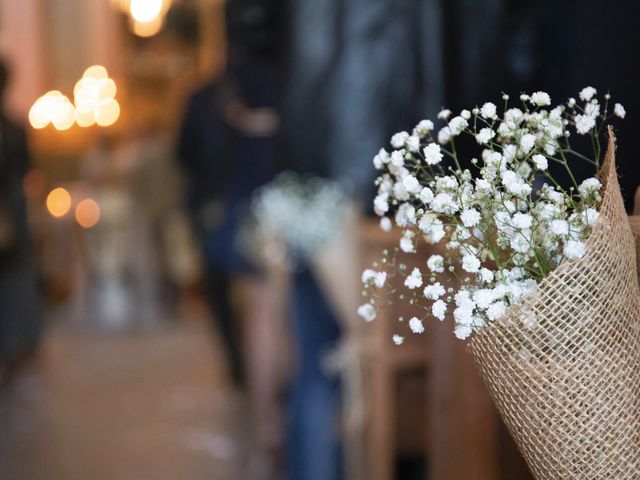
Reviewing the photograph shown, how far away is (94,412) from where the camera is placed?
13.8 ft

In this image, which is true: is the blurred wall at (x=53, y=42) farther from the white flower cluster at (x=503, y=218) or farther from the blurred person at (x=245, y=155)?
the white flower cluster at (x=503, y=218)

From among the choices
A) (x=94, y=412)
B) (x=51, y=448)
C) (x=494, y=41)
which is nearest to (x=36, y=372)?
(x=94, y=412)

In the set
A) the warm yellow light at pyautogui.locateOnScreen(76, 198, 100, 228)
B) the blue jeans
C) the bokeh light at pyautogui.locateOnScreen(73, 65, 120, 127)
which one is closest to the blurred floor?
the blue jeans

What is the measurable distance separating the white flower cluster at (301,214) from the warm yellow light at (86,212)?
373 centimetres

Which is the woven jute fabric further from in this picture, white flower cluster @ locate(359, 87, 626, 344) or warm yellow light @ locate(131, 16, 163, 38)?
warm yellow light @ locate(131, 16, 163, 38)

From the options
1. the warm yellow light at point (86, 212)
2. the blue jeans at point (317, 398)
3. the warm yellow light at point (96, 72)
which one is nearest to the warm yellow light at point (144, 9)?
the warm yellow light at point (96, 72)

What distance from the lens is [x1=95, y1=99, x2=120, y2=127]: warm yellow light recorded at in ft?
24.3

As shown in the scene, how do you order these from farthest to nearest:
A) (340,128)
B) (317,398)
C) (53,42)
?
(53,42), (317,398), (340,128)

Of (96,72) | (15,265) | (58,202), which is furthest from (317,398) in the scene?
(96,72)

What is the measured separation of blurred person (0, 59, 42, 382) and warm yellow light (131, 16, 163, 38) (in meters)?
3.44

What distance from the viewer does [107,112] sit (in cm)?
754

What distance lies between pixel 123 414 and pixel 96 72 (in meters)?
3.73

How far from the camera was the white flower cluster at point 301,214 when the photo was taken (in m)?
2.49

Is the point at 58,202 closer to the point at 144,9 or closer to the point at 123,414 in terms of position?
the point at 144,9
